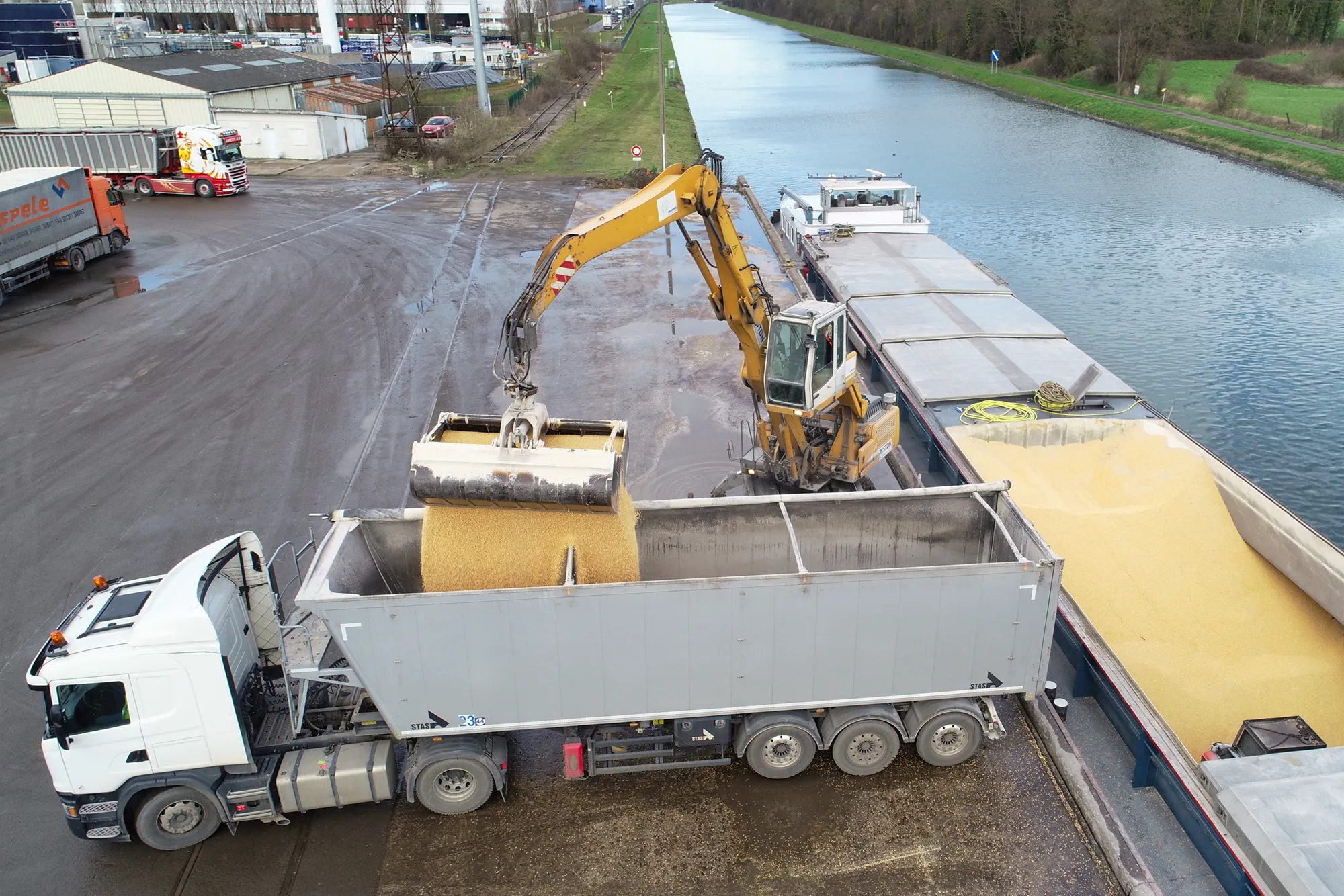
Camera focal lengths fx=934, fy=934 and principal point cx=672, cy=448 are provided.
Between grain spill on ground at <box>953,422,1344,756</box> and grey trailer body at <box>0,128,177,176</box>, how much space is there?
34.5 m

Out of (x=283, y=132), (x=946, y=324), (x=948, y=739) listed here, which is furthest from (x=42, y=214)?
(x=948, y=739)

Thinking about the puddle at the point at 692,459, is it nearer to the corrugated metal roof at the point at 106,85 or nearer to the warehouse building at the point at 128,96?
the warehouse building at the point at 128,96

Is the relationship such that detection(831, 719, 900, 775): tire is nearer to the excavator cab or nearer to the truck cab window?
the excavator cab

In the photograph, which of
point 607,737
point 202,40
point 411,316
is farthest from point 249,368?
point 202,40

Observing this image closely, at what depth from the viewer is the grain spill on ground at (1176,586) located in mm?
9805

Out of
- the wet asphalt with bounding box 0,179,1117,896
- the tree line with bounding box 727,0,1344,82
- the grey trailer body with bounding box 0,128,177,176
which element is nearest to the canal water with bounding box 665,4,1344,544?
the tree line with bounding box 727,0,1344,82

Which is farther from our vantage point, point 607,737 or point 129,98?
point 129,98

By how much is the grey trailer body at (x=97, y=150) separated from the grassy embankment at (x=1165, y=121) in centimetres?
4828

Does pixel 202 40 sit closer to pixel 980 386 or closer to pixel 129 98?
pixel 129 98

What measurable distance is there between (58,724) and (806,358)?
350 inches

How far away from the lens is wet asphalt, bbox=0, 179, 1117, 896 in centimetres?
827

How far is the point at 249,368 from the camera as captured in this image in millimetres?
20109

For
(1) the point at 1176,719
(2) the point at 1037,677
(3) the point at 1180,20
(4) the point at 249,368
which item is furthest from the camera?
(3) the point at 1180,20

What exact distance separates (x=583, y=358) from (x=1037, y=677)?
13.4 metres
